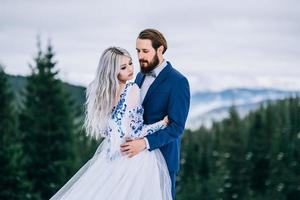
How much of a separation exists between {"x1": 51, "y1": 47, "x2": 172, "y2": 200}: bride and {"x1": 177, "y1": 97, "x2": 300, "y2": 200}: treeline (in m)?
73.5

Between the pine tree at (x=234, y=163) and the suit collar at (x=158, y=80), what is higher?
the suit collar at (x=158, y=80)

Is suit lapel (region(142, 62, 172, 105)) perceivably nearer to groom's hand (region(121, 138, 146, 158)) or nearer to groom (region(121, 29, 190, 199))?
groom (region(121, 29, 190, 199))

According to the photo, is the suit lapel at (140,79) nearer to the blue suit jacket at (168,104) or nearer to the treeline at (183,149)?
the blue suit jacket at (168,104)

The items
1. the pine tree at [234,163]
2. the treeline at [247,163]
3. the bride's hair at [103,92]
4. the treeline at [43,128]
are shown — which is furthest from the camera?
the pine tree at [234,163]

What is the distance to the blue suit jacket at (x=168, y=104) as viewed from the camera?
6.88 meters

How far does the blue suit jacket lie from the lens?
688 cm

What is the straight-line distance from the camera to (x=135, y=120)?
6.86 metres

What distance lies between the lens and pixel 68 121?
61500mm

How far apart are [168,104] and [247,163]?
2988 inches

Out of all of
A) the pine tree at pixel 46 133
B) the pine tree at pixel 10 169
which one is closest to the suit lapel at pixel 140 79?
the pine tree at pixel 10 169

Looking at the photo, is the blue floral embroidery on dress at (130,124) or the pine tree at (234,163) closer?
the blue floral embroidery on dress at (130,124)

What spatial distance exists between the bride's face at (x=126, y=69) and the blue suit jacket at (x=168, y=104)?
0.29 m

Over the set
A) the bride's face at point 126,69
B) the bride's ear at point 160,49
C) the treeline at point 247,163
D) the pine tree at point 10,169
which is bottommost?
the treeline at point 247,163

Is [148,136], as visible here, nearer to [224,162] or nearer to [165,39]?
[165,39]
